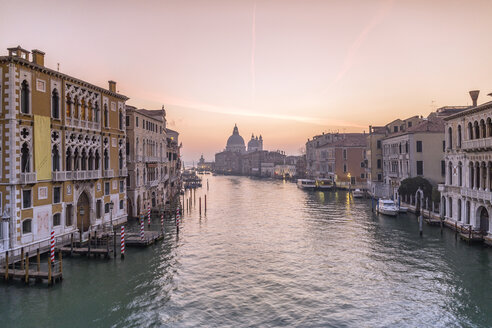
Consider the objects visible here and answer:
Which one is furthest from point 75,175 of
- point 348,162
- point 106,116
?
point 348,162

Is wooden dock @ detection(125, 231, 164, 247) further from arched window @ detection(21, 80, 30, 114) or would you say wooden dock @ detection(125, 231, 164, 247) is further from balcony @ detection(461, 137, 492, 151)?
balcony @ detection(461, 137, 492, 151)

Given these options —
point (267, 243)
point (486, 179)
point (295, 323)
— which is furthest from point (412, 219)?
point (295, 323)

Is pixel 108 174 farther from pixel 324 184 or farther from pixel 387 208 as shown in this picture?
pixel 324 184

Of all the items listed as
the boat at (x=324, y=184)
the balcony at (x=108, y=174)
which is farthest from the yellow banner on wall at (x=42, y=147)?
the boat at (x=324, y=184)

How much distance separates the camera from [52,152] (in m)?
24.1

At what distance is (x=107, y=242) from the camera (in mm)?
23859

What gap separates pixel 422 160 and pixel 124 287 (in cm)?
3796

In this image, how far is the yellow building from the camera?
20750 mm

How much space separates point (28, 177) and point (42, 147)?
2274 millimetres

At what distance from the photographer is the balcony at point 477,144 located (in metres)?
24.8

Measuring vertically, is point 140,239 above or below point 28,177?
below

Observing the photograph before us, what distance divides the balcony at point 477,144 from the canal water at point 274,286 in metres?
6.82

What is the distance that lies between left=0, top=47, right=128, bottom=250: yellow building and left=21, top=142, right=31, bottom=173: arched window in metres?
0.04

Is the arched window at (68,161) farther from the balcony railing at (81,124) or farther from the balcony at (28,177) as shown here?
the balcony at (28,177)
